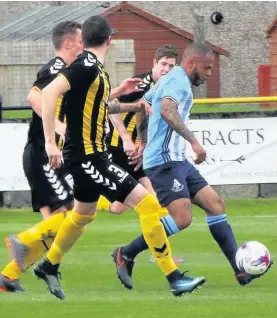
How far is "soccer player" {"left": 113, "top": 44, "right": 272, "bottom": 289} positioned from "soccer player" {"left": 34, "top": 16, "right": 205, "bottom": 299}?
76cm

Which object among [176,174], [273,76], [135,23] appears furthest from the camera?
[135,23]

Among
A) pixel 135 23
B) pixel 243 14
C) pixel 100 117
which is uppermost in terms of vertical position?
pixel 100 117

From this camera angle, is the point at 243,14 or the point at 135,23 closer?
the point at 135,23

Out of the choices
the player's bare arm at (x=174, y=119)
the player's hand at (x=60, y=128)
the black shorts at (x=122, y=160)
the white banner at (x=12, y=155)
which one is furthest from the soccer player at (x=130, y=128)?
the white banner at (x=12, y=155)

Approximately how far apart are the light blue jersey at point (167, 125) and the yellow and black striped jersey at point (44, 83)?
0.70 m

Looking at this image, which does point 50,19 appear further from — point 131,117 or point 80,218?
point 80,218

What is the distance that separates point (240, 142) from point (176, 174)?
6.64 meters

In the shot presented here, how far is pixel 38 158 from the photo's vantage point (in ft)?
31.4

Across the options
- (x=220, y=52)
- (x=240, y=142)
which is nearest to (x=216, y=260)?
(x=240, y=142)

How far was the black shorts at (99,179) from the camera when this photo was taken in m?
8.32

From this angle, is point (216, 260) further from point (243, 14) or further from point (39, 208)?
point (243, 14)

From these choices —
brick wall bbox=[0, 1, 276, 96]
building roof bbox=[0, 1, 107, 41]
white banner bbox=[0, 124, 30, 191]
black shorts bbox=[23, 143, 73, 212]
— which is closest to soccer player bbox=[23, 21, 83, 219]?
black shorts bbox=[23, 143, 73, 212]

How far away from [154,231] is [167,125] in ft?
4.26

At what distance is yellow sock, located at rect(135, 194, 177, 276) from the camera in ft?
27.3
